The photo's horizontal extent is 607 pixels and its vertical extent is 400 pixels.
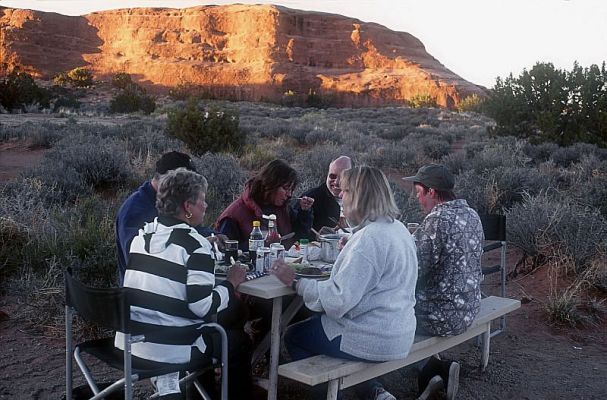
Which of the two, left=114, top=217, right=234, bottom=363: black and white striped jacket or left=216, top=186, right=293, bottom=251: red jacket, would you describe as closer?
left=114, top=217, right=234, bottom=363: black and white striped jacket

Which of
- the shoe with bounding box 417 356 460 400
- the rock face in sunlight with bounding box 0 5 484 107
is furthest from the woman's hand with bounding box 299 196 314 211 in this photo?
the rock face in sunlight with bounding box 0 5 484 107

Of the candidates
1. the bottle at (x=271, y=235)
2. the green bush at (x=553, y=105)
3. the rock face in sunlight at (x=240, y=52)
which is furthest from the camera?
the rock face in sunlight at (x=240, y=52)

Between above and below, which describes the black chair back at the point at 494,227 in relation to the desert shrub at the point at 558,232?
above

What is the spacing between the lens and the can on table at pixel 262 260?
12.0 ft

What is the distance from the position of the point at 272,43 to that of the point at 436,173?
241 feet

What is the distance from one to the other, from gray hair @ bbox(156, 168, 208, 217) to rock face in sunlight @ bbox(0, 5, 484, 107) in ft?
201

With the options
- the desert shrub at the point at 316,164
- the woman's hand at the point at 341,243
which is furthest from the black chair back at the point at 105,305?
the desert shrub at the point at 316,164

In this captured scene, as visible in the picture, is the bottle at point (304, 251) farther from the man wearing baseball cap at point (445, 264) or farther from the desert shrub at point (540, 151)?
the desert shrub at point (540, 151)

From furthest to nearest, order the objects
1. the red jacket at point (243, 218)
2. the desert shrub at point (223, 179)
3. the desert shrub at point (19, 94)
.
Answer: the desert shrub at point (19, 94)
the desert shrub at point (223, 179)
the red jacket at point (243, 218)

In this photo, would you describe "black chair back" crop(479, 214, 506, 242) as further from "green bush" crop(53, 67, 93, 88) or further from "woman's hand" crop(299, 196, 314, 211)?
"green bush" crop(53, 67, 93, 88)

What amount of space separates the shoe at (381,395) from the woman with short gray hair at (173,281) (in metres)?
1.11

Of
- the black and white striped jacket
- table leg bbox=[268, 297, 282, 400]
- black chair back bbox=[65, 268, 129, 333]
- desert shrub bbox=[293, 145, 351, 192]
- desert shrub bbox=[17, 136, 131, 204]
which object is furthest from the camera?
desert shrub bbox=[293, 145, 351, 192]

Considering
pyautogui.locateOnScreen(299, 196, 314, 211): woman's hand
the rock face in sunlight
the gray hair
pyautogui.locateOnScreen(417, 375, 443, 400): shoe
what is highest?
the rock face in sunlight

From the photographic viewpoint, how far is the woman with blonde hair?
2.99 meters
